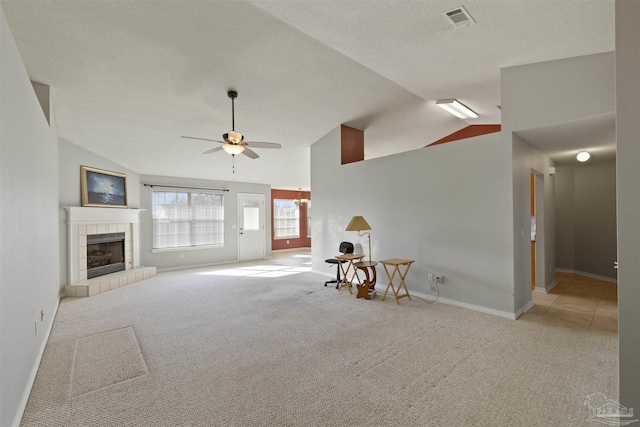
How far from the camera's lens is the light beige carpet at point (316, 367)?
1925 millimetres

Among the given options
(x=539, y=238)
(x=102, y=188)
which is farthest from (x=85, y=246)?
(x=539, y=238)

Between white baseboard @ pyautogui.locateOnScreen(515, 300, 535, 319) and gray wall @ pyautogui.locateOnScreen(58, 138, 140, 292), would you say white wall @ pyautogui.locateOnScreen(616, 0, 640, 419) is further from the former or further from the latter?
gray wall @ pyautogui.locateOnScreen(58, 138, 140, 292)

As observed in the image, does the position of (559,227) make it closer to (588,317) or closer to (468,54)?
(588,317)

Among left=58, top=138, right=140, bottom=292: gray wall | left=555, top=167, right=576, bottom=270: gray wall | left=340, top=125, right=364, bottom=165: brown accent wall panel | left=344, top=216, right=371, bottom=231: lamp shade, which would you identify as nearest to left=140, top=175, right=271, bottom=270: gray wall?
left=58, top=138, right=140, bottom=292: gray wall

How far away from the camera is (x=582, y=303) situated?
4133 millimetres

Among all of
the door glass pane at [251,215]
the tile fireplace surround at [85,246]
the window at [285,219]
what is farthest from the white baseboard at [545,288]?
the window at [285,219]

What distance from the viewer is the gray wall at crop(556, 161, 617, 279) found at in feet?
17.7

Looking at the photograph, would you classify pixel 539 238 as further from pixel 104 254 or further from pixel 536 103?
pixel 104 254

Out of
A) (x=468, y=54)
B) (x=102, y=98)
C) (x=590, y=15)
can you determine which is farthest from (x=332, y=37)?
(x=102, y=98)

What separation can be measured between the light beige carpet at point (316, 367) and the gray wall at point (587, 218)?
3.34m

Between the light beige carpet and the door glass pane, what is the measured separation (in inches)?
188

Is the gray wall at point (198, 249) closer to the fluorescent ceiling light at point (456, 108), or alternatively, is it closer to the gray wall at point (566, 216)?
the fluorescent ceiling light at point (456, 108)

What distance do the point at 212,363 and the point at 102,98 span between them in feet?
12.0

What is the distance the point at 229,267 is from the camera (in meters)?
7.66
